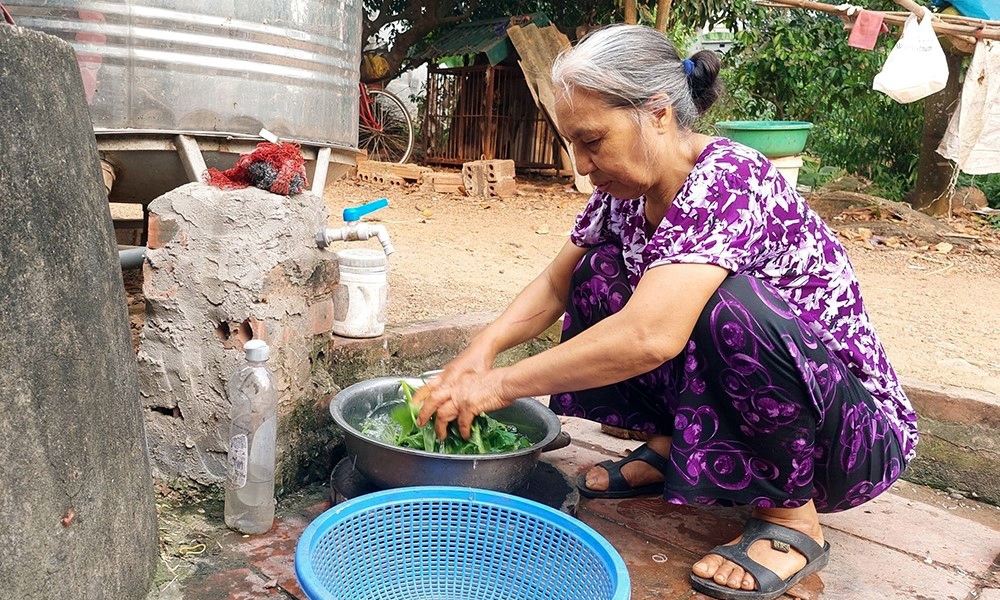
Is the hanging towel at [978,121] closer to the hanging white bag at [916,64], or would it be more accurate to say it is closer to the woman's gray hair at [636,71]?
the hanging white bag at [916,64]

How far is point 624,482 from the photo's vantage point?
2459 millimetres

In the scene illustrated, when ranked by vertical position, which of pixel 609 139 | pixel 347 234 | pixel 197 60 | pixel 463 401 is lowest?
pixel 463 401

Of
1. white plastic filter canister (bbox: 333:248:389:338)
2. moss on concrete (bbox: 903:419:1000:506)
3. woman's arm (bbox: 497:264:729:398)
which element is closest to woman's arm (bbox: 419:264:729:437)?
woman's arm (bbox: 497:264:729:398)

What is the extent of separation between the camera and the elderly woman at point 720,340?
1.82 metres

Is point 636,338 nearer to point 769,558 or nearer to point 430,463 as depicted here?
point 430,463

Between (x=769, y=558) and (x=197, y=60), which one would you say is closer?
(x=769, y=558)

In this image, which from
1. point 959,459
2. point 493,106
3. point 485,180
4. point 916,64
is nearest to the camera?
point 959,459

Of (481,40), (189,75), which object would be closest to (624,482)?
(189,75)

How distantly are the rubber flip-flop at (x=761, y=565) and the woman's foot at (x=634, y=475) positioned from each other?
40cm

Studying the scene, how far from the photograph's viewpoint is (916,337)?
421 centimetres

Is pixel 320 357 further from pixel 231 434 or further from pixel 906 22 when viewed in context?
pixel 906 22

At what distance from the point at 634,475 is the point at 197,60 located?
189 centimetres

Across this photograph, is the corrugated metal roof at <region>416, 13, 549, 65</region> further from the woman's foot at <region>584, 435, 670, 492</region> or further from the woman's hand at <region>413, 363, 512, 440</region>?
the woman's hand at <region>413, 363, 512, 440</region>

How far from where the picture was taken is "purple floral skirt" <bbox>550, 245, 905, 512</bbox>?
1.85 m
